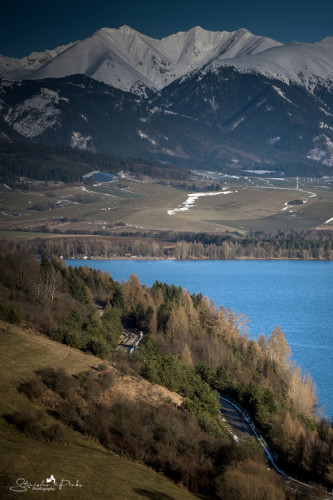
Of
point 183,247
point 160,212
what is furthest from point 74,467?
point 160,212

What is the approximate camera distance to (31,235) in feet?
413

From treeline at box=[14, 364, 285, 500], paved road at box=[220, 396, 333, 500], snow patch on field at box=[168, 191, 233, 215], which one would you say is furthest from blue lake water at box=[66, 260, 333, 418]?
snow patch on field at box=[168, 191, 233, 215]

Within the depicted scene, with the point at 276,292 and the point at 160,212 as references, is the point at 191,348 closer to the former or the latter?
the point at 276,292

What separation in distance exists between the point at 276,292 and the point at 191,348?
135 feet

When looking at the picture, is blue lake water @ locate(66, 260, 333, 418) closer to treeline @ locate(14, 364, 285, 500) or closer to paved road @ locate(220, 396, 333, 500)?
paved road @ locate(220, 396, 333, 500)

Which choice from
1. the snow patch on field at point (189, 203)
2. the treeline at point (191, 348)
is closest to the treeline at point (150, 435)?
the treeline at point (191, 348)

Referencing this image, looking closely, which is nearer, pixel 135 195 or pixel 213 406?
pixel 213 406

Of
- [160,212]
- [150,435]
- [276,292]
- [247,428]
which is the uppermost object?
[160,212]

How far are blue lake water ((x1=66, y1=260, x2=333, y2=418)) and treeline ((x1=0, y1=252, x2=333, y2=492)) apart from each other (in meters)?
3.69

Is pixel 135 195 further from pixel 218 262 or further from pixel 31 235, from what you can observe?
pixel 218 262

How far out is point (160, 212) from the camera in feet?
498

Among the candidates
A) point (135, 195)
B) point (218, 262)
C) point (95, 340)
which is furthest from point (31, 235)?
point (95, 340)

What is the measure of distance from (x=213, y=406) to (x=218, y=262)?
9042cm

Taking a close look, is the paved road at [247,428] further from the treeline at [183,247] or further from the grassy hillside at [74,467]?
the treeline at [183,247]
